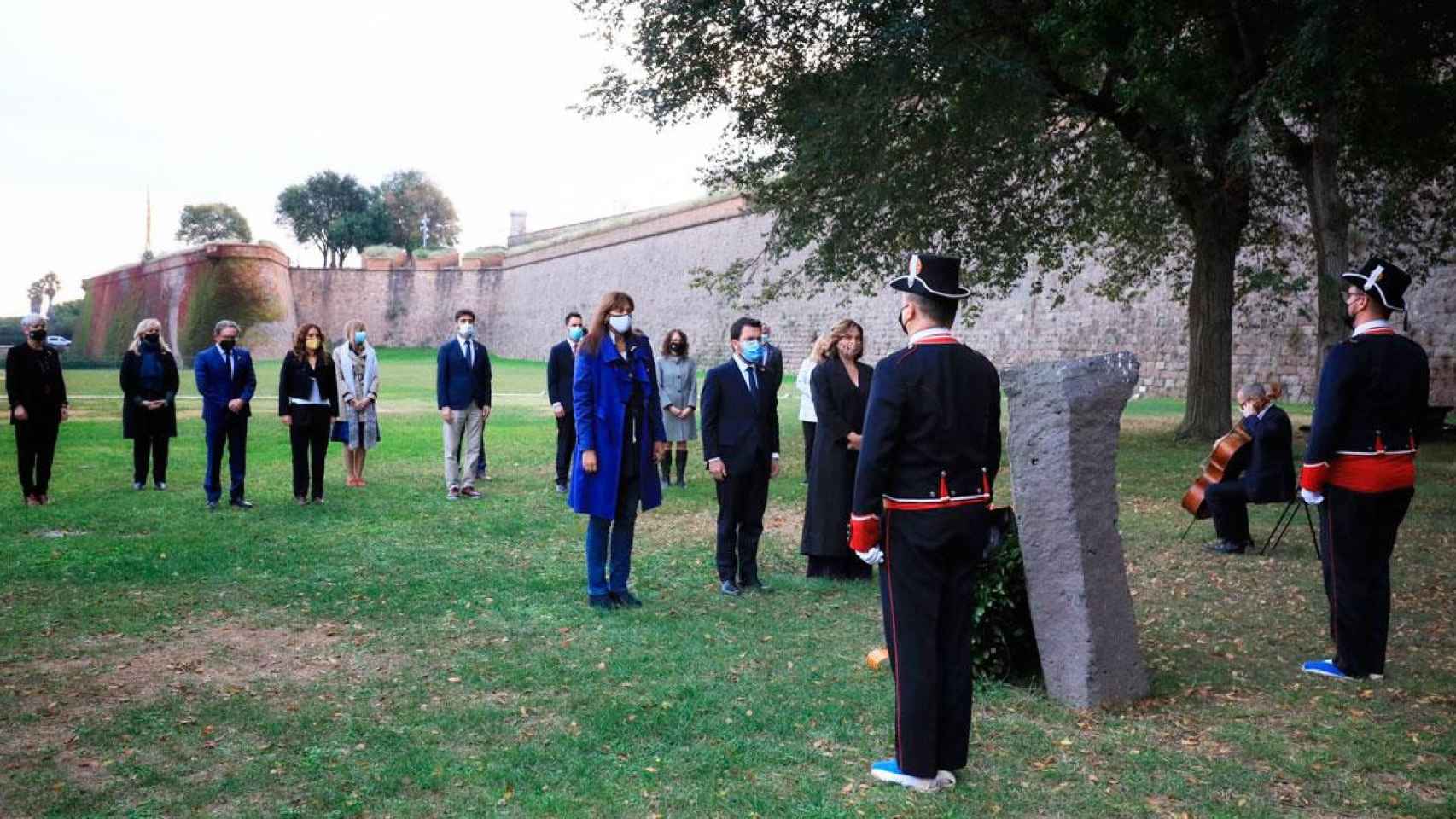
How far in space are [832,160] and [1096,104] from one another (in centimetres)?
392

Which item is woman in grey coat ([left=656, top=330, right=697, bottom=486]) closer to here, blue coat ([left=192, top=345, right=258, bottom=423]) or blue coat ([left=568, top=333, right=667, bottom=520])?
blue coat ([left=192, top=345, right=258, bottom=423])

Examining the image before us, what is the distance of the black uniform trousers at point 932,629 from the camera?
3.88 m

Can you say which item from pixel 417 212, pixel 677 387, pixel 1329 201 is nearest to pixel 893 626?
pixel 677 387

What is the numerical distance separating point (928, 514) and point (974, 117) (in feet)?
34.9

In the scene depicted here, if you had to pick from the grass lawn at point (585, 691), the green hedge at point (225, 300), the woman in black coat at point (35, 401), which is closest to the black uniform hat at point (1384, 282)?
the grass lawn at point (585, 691)

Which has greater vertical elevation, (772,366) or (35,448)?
(772,366)

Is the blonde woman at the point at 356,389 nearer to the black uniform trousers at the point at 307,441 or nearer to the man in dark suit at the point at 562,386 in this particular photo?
the black uniform trousers at the point at 307,441

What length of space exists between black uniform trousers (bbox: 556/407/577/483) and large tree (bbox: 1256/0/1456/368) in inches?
287

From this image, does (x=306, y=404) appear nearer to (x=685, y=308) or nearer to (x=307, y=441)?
(x=307, y=441)

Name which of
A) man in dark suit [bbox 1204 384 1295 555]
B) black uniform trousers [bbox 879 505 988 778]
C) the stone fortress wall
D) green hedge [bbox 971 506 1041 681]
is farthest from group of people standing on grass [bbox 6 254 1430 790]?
the stone fortress wall

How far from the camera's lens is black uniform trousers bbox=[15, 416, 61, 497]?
410 inches

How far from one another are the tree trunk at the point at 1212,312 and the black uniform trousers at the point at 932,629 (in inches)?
527

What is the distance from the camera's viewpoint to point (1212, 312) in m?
16.1

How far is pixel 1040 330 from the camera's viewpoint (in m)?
32.2
